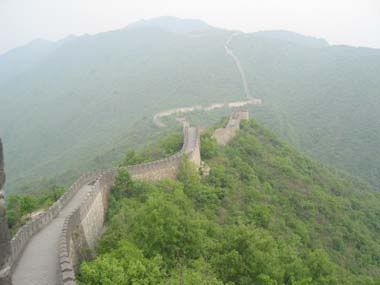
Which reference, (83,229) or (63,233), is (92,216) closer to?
(83,229)

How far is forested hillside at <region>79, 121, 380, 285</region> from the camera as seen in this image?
14.2 metres

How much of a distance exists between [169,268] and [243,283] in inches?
107

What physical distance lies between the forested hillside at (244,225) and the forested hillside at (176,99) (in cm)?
1917

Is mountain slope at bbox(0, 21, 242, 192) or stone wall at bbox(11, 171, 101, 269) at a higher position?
stone wall at bbox(11, 171, 101, 269)

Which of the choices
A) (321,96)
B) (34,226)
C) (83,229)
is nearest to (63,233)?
(34,226)

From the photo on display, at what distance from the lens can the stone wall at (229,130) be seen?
36.6 meters

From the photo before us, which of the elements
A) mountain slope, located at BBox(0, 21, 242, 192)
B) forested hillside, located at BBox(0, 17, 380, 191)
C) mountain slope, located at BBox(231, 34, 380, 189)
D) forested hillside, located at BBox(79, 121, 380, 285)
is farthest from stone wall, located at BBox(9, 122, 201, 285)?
mountain slope, located at BBox(231, 34, 380, 189)

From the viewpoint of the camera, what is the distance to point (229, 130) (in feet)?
129

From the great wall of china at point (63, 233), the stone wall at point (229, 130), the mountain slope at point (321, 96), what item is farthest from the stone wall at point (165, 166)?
the mountain slope at point (321, 96)

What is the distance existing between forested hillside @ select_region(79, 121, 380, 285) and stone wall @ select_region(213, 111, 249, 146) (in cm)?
79

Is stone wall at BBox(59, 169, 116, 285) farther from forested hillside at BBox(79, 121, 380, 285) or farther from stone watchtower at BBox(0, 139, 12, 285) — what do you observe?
stone watchtower at BBox(0, 139, 12, 285)

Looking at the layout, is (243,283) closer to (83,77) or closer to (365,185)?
(365,185)

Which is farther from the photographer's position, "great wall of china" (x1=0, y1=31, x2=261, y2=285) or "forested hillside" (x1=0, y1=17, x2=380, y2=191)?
"forested hillside" (x1=0, y1=17, x2=380, y2=191)

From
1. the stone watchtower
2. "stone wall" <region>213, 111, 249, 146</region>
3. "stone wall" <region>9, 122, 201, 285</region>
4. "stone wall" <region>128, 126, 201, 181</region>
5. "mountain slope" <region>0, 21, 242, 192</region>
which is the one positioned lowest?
"mountain slope" <region>0, 21, 242, 192</region>
